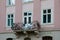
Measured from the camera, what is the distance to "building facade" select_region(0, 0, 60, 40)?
2556 centimetres

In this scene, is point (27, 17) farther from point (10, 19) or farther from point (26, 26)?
point (10, 19)

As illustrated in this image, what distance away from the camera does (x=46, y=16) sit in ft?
86.6

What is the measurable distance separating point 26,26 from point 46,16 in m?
2.67

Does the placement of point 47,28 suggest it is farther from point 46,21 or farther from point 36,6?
point 36,6

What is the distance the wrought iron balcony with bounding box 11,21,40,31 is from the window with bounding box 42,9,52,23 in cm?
104

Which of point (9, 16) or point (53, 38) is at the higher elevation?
point (9, 16)

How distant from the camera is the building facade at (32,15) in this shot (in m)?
25.6

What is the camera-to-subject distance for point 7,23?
29.0m

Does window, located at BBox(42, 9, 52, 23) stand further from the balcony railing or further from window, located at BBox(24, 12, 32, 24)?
window, located at BBox(24, 12, 32, 24)

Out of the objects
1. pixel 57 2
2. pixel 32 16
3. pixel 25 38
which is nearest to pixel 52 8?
pixel 57 2

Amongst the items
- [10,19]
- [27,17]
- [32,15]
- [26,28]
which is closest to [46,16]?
[32,15]

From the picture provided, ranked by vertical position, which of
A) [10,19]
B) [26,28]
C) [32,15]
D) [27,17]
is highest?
[32,15]

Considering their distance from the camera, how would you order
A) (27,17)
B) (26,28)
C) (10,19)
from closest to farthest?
(26,28) → (27,17) → (10,19)

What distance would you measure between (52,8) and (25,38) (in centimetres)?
497
